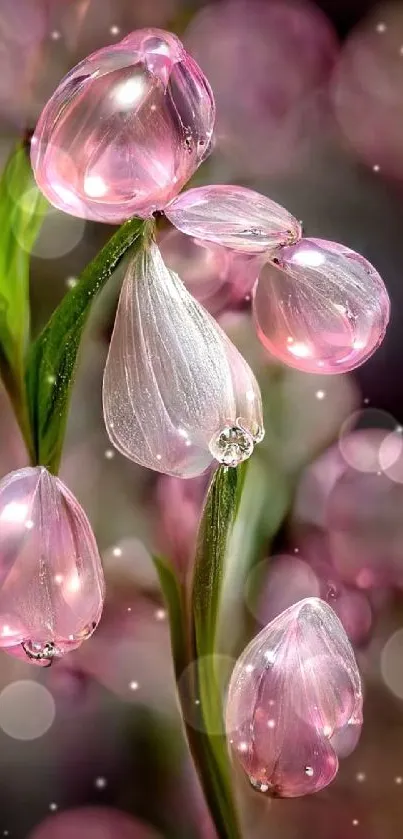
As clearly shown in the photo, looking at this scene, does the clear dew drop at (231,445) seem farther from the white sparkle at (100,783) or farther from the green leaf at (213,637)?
the white sparkle at (100,783)

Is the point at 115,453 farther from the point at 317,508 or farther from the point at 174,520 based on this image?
the point at 317,508

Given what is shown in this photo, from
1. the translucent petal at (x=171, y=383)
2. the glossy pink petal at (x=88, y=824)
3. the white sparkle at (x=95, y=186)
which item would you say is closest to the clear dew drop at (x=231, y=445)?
the translucent petal at (x=171, y=383)

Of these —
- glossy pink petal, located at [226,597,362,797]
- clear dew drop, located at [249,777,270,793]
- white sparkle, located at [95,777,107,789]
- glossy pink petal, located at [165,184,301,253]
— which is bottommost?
white sparkle, located at [95,777,107,789]

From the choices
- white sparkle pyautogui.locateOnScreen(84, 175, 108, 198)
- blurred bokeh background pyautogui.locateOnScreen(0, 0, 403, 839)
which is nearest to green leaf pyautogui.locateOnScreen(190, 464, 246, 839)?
blurred bokeh background pyautogui.locateOnScreen(0, 0, 403, 839)

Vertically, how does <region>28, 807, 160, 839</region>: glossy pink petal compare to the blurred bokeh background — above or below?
below

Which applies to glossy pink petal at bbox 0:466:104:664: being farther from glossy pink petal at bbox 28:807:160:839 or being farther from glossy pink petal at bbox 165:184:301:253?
glossy pink petal at bbox 165:184:301:253

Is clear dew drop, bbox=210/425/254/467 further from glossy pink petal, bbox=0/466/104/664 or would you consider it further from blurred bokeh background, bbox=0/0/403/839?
glossy pink petal, bbox=0/466/104/664

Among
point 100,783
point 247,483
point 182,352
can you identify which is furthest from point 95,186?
point 100,783
